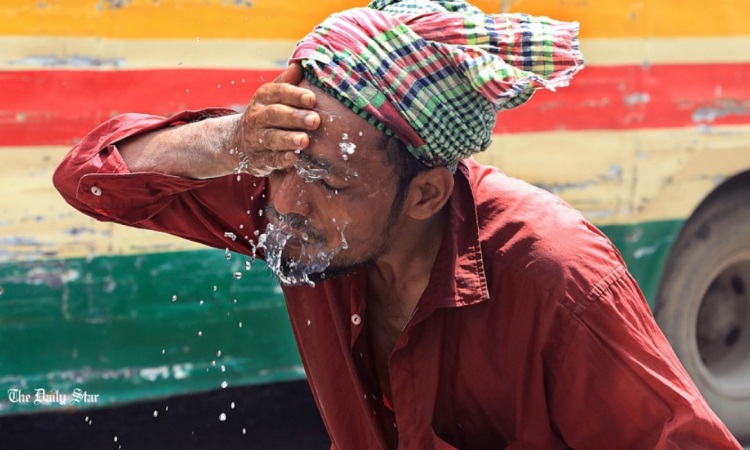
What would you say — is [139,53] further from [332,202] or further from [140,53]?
[332,202]

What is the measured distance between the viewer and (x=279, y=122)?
1851 mm

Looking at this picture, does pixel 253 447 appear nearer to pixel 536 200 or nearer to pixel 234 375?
pixel 234 375

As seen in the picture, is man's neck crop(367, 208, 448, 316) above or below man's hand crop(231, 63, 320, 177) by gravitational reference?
below

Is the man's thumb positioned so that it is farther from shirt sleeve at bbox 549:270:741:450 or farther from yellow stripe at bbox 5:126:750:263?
yellow stripe at bbox 5:126:750:263

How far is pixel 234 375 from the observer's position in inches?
146

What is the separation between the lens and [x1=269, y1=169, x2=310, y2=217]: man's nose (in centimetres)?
192

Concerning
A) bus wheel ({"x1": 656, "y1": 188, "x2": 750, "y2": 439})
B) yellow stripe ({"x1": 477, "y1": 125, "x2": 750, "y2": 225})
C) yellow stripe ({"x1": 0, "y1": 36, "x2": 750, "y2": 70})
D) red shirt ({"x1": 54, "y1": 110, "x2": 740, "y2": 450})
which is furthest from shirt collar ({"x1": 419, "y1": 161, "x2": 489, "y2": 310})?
bus wheel ({"x1": 656, "y1": 188, "x2": 750, "y2": 439})

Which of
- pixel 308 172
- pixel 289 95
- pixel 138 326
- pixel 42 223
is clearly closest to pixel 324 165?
pixel 308 172

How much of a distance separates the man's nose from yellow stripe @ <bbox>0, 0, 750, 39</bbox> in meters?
1.49

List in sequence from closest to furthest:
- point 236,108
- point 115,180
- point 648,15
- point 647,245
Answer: point 115,180
point 236,108
point 648,15
point 647,245

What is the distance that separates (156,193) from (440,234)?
609 millimetres

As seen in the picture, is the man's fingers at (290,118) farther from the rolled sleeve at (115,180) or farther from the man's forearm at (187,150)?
the rolled sleeve at (115,180)

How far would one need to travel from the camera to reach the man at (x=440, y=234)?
184cm

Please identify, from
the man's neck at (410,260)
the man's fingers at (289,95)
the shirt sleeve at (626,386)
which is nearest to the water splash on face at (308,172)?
the man's fingers at (289,95)
